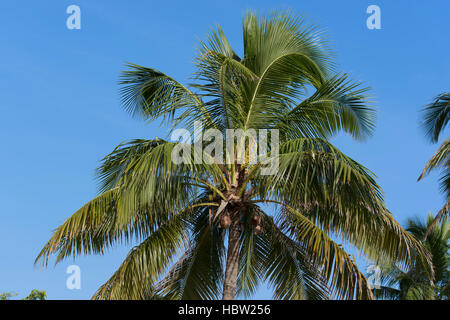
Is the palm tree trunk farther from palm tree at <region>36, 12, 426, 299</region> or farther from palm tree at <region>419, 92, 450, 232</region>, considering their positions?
palm tree at <region>419, 92, 450, 232</region>

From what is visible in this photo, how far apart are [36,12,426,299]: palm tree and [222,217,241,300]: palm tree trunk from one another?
0.7 inches

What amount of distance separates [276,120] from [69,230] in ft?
15.2

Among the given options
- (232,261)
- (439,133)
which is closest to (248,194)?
(232,261)

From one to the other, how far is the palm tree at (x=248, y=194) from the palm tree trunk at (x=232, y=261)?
0.06 feet

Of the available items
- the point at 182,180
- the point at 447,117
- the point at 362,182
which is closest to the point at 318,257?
the point at 362,182

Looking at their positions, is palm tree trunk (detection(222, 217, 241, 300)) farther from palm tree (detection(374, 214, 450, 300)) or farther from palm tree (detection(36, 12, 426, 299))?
palm tree (detection(374, 214, 450, 300))

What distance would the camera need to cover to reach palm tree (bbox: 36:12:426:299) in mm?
10438

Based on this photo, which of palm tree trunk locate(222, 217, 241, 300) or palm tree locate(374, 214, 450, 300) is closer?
palm tree trunk locate(222, 217, 241, 300)

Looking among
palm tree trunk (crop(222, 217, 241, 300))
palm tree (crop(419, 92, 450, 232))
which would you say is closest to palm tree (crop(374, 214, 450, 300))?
palm tree (crop(419, 92, 450, 232))

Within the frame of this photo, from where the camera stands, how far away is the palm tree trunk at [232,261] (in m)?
11.0

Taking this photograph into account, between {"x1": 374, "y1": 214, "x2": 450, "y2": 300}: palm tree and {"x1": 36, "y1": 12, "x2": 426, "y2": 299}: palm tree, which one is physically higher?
{"x1": 36, "y1": 12, "x2": 426, "y2": 299}: palm tree

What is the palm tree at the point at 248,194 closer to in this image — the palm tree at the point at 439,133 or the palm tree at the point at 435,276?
the palm tree at the point at 439,133
